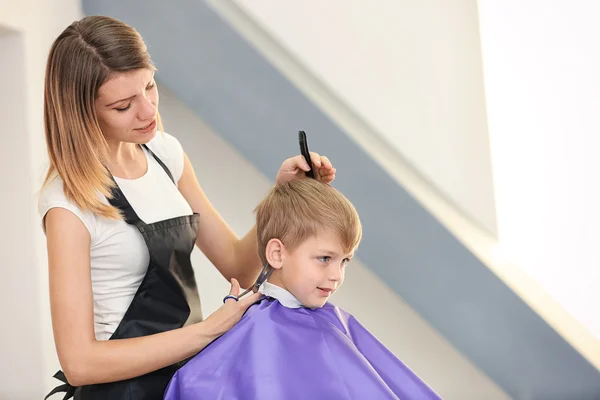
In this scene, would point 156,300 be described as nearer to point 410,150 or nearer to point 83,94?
point 83,94

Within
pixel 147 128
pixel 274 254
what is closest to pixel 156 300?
pixel 274 254

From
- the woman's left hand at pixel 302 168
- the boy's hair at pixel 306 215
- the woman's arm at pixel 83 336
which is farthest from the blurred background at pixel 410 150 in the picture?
the woman's arm at pixel 83 336

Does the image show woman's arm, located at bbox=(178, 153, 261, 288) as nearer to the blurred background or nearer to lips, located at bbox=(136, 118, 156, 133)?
lips, located at bbox=(136, 118, 156, 133)

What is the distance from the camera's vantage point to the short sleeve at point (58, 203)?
68.5 inches

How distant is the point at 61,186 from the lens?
1.78 metres

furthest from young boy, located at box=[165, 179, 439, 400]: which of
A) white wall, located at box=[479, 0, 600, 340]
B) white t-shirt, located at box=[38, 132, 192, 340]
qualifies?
white wall, located at box=[479, 0, 600, 340]

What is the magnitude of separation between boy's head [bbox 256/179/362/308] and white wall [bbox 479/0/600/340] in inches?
65.6

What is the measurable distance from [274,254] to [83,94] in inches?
23.2

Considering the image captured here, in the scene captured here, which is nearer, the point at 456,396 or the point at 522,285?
the point at 522,285

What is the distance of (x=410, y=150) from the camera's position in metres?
3.27

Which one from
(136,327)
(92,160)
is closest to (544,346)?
(136,327)

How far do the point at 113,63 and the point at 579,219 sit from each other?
218 centimetres

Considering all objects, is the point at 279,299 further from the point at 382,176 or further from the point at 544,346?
the point at 544,346

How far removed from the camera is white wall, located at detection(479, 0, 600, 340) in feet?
10.2
